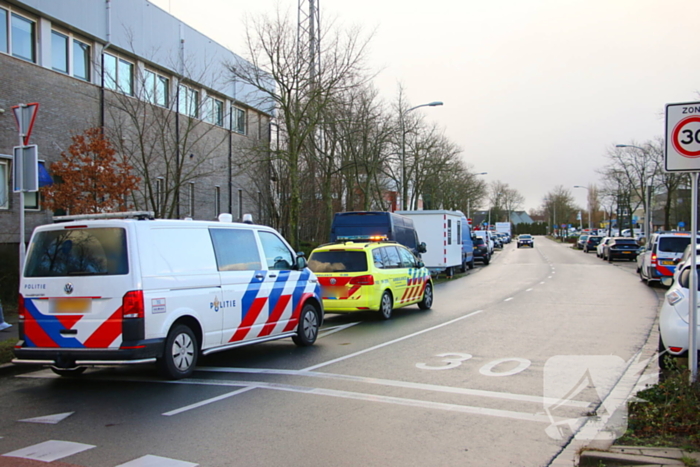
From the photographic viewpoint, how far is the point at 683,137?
257 inches

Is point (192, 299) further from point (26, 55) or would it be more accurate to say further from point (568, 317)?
point (26, 55)

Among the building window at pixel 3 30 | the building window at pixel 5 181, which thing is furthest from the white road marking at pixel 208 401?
the building window at pixel 3 30

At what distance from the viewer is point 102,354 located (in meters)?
7.10

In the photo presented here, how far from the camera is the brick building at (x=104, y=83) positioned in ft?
59.4

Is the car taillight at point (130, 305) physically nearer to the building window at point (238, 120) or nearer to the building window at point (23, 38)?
the building window at point (23, 38)

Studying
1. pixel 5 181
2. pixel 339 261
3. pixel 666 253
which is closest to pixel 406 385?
pixel 339 261

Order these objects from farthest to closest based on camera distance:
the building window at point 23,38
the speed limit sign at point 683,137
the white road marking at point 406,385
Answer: the building window at point 23,38 < the white road marking at point 406,385 < the speed limit sign at point 683,137

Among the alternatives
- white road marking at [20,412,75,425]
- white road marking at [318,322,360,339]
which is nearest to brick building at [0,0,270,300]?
white road marking at [318,322,360,339]

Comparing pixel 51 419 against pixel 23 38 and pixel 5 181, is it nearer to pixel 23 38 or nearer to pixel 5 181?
pixel 5 181

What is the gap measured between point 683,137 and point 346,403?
445cm

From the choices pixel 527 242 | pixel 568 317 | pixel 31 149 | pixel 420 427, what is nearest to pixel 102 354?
pixel 420 427

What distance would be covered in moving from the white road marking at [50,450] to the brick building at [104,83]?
475 inches

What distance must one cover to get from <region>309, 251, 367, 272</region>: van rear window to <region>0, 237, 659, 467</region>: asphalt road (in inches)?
68.8

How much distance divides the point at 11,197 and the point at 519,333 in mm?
14800
